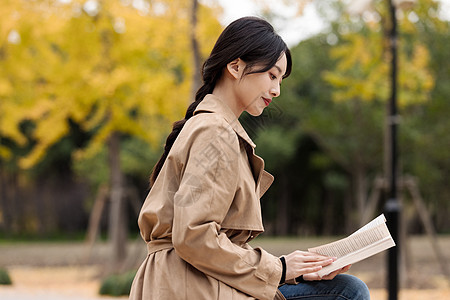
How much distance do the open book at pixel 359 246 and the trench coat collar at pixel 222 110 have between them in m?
0.37

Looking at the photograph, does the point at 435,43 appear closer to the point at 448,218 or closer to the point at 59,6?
the point at 59,6

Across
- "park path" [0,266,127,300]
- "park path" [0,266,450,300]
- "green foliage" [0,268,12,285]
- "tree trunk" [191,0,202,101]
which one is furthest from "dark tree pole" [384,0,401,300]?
"green foliage" [0,268,12,285]

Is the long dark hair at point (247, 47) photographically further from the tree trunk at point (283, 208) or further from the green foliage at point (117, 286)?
the tree trunk at point (283, 208)

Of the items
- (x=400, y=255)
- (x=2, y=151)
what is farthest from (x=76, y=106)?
(x=400, y=255)

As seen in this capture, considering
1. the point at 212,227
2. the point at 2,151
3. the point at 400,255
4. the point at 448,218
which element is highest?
the point at 212,227

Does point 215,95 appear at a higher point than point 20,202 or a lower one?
higher

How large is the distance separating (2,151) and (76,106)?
238 centimetres

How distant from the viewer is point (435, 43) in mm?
14656

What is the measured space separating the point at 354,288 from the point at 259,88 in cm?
63

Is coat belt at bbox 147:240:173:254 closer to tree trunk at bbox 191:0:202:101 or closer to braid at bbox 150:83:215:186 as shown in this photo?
braid at bbox 150:83:215:186

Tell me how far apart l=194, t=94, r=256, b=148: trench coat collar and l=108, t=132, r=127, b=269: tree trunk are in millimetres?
9002

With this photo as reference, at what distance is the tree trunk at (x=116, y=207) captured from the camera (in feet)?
34.6

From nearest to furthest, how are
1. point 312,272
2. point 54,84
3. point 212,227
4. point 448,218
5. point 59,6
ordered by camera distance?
point 212,227, point 312,272, point 59,6, point 54,84, point 448,218

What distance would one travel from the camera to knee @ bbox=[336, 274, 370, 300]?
5.79 feet
